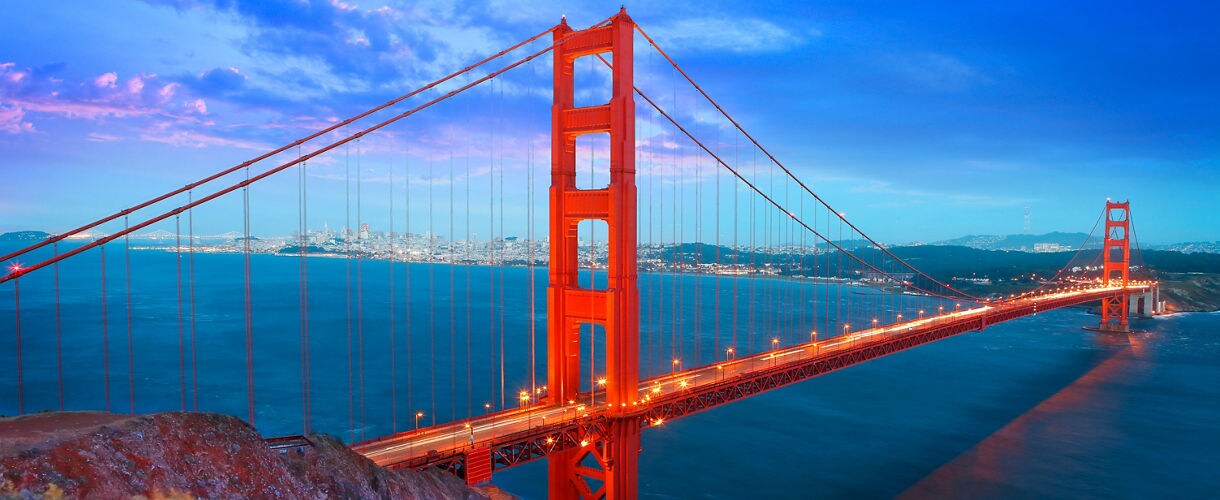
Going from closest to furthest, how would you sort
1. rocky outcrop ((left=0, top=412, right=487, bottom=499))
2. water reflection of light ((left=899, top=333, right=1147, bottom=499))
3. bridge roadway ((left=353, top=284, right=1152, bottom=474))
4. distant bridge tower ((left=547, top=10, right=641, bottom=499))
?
1. rocky outcrop ((left=0, top=412, right=487, bottom=499))
2. bridge roadway ((left=353, top=284, right=1152, bottom=474))
3. distant bridge tower ((left=547, top=10, right=641, bottom=499))
4. water reflection of light ((left=899, top=333, right=1147, bottom=499))

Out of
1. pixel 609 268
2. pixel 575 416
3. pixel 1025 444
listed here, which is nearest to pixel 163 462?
pixel 575 416

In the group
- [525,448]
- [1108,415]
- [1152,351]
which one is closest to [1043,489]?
[1108,415]

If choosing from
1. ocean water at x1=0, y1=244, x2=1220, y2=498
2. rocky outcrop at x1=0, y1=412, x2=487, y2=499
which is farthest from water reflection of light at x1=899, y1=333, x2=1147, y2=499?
rocky outcrop at x1=0, y1=412, x2=487, y2=499

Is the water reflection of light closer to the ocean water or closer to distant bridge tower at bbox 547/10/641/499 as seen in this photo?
the ocean water

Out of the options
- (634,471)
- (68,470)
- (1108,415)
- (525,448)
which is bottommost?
(1108,415)

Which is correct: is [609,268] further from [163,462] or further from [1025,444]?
[1025,444]

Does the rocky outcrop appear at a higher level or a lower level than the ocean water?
higher

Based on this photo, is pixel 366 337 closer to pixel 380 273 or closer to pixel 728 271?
pixel 380 273

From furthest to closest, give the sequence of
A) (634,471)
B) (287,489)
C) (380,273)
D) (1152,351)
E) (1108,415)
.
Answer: (380,273), (1152,351), (1108,415), (634,471), (287,489)
